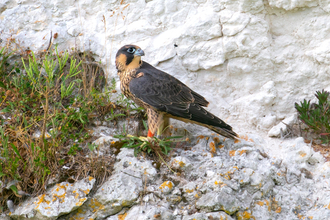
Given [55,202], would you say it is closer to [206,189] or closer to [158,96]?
[206,189]

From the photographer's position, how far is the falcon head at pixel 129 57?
362cm

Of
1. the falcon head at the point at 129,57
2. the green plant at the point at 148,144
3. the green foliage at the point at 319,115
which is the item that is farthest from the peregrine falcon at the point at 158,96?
the green foliage at the point at 319,115

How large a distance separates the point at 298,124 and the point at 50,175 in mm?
2770

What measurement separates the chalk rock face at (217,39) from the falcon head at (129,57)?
598mm

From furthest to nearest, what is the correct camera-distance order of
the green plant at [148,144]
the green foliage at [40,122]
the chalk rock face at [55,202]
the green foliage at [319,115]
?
the green foliage at [319,115], the green plant at [148,144], the green foliage at [40,122], the chalk rock face at [55,202]

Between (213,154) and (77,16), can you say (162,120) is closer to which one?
(213,154)

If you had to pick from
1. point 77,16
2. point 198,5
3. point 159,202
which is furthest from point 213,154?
point 77,16

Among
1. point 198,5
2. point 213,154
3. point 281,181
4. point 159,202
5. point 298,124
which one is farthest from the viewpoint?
point 198,5

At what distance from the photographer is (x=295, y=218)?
3.00 m

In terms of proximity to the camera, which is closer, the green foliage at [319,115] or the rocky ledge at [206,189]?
the rocky ledge at [206,189]

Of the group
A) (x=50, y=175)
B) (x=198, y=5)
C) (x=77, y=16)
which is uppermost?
(x=198, y=5)

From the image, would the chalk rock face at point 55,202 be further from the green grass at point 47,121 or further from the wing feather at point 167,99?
the wing feather at point 167,99

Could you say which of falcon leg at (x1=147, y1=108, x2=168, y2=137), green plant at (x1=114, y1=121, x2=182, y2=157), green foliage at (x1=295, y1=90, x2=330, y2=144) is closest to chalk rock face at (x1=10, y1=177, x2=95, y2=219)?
green plant at (x1=114, y1=121, x2=182, y2=157)

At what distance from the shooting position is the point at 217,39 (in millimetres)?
4105
